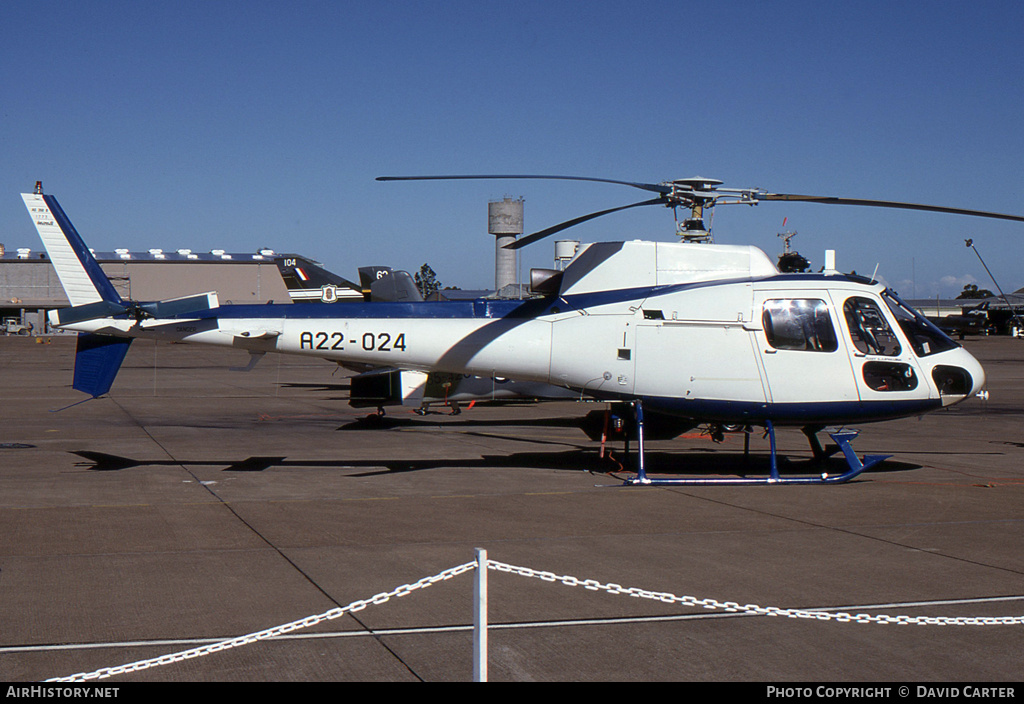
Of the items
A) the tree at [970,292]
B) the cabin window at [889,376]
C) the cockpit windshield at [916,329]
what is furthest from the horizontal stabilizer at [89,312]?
the tree at [970,292]

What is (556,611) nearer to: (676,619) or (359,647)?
(676,619)

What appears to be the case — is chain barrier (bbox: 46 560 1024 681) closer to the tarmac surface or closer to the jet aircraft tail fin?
the tarmac surface

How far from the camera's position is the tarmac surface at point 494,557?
18.0ft

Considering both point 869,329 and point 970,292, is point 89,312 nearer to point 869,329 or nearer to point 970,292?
point 869,329

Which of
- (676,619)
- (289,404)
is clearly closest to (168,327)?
(676,619)

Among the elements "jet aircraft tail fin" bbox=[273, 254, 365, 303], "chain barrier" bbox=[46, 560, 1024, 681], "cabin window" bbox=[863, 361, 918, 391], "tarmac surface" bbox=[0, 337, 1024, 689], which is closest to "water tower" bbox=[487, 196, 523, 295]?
"jet aircraft tail fin" bbox=[273, 254, 365, 303]

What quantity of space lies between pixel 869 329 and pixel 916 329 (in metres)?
0.71

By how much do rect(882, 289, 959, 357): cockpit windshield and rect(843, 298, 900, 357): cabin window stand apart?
0.22 metres

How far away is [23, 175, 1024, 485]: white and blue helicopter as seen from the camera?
39.6 ft

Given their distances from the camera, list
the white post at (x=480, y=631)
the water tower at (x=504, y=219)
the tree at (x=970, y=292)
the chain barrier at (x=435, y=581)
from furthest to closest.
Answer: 1. the tree at (x=970, y=292)
2. the water tower at (x=504, y=219)
3. the chain barrier at (x=435, y=581)
4. the white post at (x=480, y=631)

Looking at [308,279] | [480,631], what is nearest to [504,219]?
[308,279]

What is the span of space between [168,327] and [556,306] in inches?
216

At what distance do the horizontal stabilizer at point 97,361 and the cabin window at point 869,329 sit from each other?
994cm

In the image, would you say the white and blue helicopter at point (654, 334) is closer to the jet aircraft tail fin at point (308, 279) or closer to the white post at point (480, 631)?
the white post at point (480, 631)
